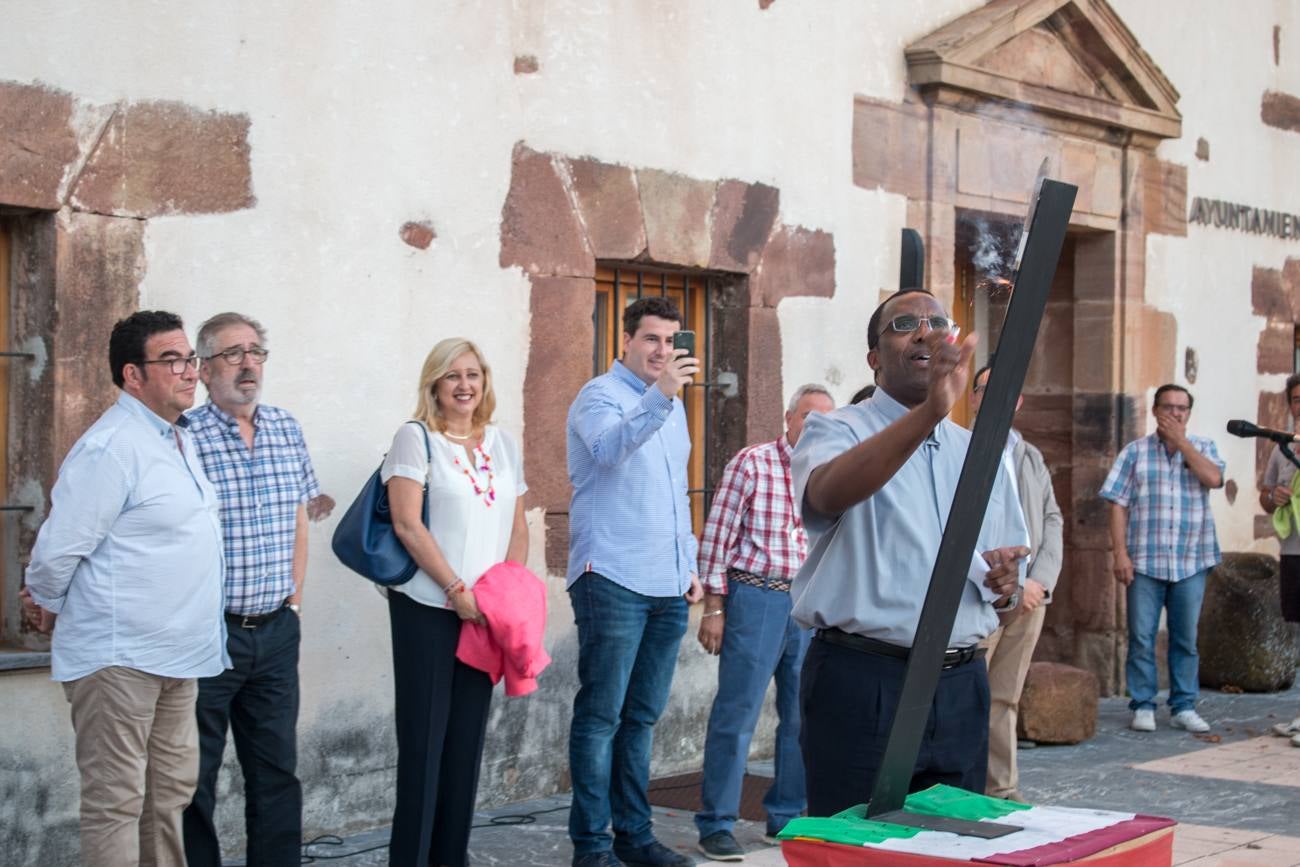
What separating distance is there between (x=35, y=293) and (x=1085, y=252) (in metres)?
6.72

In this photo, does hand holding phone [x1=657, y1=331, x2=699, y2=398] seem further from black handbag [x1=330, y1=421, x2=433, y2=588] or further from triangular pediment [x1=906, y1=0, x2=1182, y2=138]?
triangular pediment [x1=906, y1=0, x2=1182, y2=138]

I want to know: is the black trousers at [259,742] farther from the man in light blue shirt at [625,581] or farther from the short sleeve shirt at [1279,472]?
the short sleeve shirt at [1279,472]

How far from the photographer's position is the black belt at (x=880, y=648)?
143 inches

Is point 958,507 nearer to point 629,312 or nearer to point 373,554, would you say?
point 373,554

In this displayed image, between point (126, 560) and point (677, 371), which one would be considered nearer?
point (126, 560)

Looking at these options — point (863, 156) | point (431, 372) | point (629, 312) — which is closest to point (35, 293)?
point (431, 372)

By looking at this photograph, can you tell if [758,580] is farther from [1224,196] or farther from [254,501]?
[1224,196]

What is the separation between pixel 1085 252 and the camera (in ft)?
34.9

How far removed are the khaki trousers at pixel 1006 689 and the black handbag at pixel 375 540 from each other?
94.2 inches

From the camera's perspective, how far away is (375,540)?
543 cm

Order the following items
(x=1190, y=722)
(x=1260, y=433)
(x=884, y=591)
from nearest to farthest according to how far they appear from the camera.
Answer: (x=884, y=591), (x=1260, y=433), (x=1190, y=722)

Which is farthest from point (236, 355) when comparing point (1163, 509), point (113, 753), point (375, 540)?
point (1163, 509)

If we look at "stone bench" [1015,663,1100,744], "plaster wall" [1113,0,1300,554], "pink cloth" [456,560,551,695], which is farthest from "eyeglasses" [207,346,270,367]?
"plaster wall" [1113,0,1300,554]

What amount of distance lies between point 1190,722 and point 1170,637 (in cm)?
45
